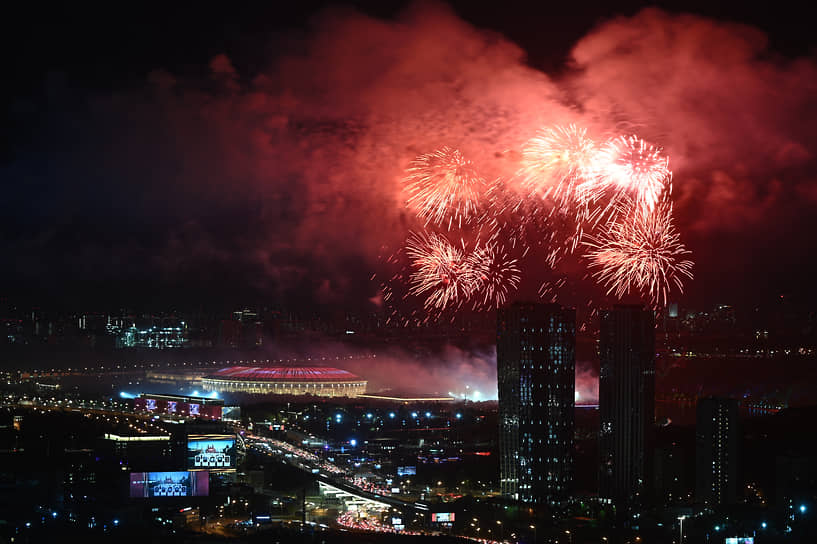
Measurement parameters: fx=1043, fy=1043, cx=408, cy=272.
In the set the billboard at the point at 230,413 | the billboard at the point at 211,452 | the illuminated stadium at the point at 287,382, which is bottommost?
the billboard at the point at 211,452

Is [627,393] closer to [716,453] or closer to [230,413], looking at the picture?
[716,453]

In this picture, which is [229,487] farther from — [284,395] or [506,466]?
[284,395]

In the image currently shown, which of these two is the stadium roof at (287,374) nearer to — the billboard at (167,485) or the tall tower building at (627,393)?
the tall tower building at (627,393)

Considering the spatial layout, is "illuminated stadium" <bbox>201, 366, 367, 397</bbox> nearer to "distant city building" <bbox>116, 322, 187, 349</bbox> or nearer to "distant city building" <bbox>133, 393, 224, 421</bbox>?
"distant city building" <bbox>116, 322, 187, 349</bbox>

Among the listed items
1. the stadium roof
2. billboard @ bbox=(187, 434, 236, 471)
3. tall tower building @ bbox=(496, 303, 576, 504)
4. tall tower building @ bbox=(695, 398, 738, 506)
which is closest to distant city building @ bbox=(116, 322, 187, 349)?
the stadium roof

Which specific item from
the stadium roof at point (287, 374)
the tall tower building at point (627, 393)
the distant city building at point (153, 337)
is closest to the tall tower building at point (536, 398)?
the tall tower building at point (627, 393)

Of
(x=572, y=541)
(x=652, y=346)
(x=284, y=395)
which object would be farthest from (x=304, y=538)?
(x=284, y=395)
